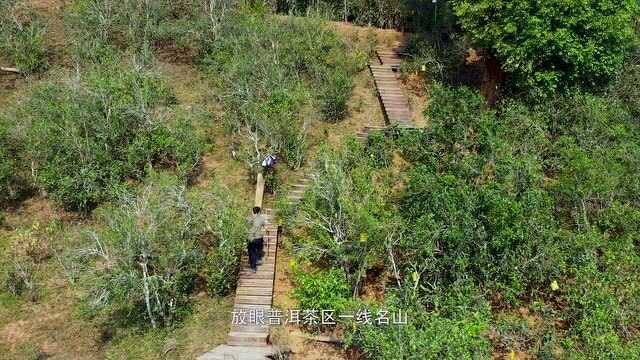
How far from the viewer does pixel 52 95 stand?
932 inches

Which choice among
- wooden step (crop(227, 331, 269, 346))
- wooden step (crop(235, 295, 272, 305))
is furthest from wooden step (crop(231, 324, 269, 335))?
wooden step (crop(235, 295, 272, 305))

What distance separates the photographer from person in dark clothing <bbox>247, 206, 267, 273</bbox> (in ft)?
62.0

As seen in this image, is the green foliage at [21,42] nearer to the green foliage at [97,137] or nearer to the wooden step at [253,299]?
the green foliage at [97,137]

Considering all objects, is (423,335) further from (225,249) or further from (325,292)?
(225,249)

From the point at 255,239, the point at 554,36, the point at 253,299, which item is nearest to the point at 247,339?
the point at 253,299

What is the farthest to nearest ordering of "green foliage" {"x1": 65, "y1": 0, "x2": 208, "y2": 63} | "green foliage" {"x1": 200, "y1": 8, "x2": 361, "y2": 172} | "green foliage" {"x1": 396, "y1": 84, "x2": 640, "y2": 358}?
"green foliage" {"x1": 65, "y1": 0, "x2": 208, "y2": 63}
"green foliage" {"x1": 200, "y1": 8, "x2": 361, "y2": 172}
"green foliage" {"x1": 396, "y1": 84, "x2": 640, "y2": 358}

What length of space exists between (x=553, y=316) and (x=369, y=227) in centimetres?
635

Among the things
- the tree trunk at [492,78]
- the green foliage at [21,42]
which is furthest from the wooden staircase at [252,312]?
the green foliage at [21,42]

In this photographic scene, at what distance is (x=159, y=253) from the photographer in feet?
58.5

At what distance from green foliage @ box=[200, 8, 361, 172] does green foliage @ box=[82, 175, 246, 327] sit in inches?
180

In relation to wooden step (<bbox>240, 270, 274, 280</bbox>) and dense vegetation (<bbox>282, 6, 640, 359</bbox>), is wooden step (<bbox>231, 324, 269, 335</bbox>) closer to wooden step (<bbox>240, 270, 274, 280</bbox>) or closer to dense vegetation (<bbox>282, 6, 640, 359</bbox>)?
dense vegetation (<bbox>282, 6, 640, 359</bbox>)

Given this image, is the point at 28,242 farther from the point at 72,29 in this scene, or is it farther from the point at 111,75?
the point at 72,29

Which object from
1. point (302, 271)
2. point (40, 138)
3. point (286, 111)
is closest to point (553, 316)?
point (302, 271)

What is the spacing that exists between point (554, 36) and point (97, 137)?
19312mm
